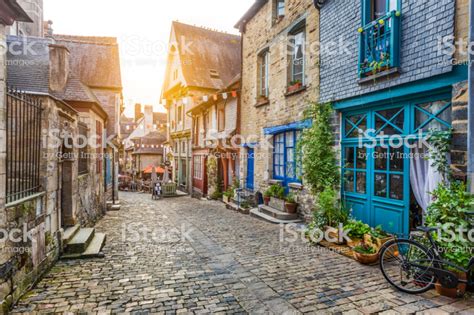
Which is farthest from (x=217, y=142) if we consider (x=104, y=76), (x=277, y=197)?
(x=104, y=76)

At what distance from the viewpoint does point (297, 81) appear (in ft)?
30.9

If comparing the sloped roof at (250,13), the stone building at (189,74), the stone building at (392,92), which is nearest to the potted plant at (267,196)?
the stone building at (392,92)

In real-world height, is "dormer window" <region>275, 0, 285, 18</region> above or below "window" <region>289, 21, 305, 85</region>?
above

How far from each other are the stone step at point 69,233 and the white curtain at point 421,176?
6.87 meters

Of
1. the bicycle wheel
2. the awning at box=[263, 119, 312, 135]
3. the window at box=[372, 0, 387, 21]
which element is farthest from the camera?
the awning at box=[263, 119, 312, 135]

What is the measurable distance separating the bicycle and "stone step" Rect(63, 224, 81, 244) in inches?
232

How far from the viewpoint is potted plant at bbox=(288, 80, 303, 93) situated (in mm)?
9285

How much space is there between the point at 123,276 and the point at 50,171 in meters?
2.33

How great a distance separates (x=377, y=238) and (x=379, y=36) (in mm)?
4047

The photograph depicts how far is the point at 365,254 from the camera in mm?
5363

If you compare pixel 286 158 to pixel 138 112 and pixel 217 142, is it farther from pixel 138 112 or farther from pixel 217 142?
pixel 138 112

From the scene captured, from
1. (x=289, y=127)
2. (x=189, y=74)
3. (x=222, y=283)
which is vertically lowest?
(x=222, y=283)

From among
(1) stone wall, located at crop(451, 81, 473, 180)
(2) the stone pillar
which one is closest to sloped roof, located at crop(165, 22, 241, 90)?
(2) the stone pillar

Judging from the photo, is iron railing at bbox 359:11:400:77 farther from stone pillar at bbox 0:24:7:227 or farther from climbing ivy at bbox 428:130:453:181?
stone pillar at bbox 0:24:7:227
